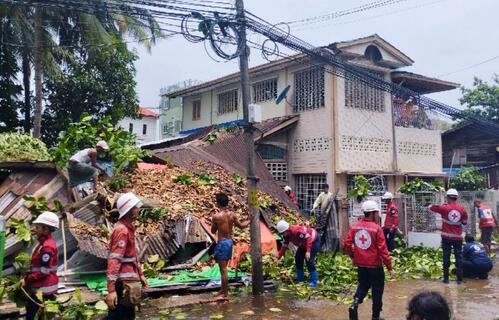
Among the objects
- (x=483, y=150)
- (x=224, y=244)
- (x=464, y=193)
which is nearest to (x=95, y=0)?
(x=224, y=244)

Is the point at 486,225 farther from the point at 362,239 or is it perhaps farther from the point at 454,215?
the point at 362,239

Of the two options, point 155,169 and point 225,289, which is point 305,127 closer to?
point 155,169

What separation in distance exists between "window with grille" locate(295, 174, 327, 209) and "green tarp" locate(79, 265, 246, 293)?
25.2 feet

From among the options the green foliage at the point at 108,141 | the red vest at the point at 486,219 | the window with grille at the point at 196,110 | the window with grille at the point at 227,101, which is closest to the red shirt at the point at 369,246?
the green foliage at the point at 108,141

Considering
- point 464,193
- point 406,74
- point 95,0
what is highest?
point 95,0

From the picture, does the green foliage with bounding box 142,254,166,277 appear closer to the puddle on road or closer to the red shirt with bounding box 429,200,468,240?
the puddle on road

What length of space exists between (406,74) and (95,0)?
1172cm

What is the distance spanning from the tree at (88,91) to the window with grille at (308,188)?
9304 mm

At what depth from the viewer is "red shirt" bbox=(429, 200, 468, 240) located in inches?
349

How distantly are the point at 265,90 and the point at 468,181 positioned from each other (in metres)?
8.92

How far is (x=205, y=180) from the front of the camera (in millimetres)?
12375

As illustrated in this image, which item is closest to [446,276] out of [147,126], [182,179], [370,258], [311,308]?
[311,308]

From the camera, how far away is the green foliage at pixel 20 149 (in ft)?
37.9

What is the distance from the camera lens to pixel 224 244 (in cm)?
752
